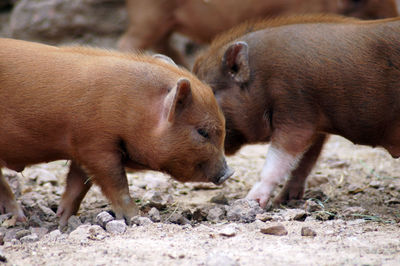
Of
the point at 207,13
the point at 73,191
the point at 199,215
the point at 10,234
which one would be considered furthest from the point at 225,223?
the point at 207,13

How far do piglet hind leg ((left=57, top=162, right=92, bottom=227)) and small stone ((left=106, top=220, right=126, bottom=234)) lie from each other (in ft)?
2.21

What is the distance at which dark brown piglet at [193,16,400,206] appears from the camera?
4438 millimetres

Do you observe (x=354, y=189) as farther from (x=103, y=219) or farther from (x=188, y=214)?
(x=103, y=219)

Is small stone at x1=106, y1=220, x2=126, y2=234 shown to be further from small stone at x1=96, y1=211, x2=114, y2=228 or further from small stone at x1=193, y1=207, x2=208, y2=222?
small stone at x1=193, y1=207, x2=208, y2=222

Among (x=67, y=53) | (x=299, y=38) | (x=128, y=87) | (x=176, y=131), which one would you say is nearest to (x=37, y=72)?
(x=67, y=53)

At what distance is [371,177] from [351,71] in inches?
59.2

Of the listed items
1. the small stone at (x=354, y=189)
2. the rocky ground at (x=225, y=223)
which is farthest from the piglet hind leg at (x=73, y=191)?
the small stone at (x=354, y=189)

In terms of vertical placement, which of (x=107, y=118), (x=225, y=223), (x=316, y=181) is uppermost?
(x=107, y=118)

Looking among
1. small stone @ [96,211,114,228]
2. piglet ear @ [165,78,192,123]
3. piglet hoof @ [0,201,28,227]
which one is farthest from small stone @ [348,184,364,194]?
piglet hoof @ [0,201,28,227]

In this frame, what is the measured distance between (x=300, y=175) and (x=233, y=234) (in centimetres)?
167

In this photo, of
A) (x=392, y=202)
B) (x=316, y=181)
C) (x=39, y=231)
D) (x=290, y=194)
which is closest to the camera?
(x=39, y=231)

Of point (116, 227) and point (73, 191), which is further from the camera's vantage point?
point (73, 191)

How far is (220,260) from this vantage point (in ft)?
9.48

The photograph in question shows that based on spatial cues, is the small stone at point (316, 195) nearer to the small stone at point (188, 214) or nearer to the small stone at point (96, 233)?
the small stone at point (188, 214)
